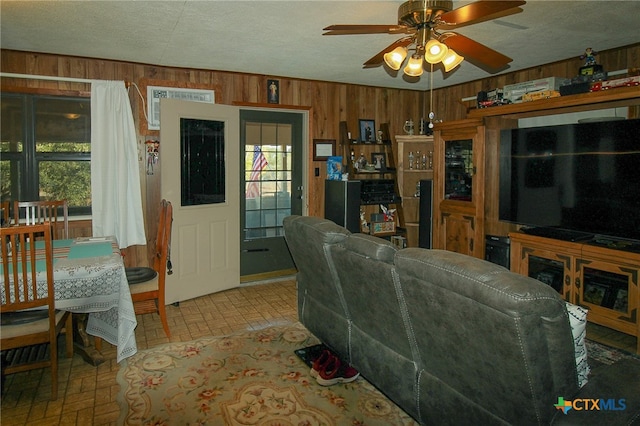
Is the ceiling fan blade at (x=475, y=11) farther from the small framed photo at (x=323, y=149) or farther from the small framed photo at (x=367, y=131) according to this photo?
the small framed photo at (x=367, y=131)

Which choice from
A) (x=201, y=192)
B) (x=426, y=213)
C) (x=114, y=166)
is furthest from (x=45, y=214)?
(x=426, y=213)

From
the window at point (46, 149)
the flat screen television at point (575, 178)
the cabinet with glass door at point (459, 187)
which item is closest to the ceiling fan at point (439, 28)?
the flat screen television at point (575, 178)

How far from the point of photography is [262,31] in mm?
3389

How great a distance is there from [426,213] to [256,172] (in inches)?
84.0

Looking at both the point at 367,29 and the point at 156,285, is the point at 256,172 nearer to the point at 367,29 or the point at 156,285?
the point at 156,285

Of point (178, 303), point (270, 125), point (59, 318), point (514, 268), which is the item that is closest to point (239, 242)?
point (178, 303)

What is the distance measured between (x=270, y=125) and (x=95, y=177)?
2.00 metres

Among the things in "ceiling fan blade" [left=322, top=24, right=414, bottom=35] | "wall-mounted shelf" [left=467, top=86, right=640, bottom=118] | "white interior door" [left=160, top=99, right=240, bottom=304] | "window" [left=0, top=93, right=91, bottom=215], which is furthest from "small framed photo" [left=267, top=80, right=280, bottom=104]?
"ceiling fan blade" [left=322, top=24, right=414, bottom=35]

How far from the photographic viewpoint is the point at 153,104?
14.8ft

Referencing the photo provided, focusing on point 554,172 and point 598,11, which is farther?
point 554,172

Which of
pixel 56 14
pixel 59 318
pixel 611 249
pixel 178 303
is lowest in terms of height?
pixel 178 303

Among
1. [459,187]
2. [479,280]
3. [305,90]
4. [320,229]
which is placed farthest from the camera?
[305,90]

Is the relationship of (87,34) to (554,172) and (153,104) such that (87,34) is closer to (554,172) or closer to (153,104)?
(153,104)

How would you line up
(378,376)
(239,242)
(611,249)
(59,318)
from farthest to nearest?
1. (239,242)
2. (611,249)
3. (59,318)
4. (378,376)
